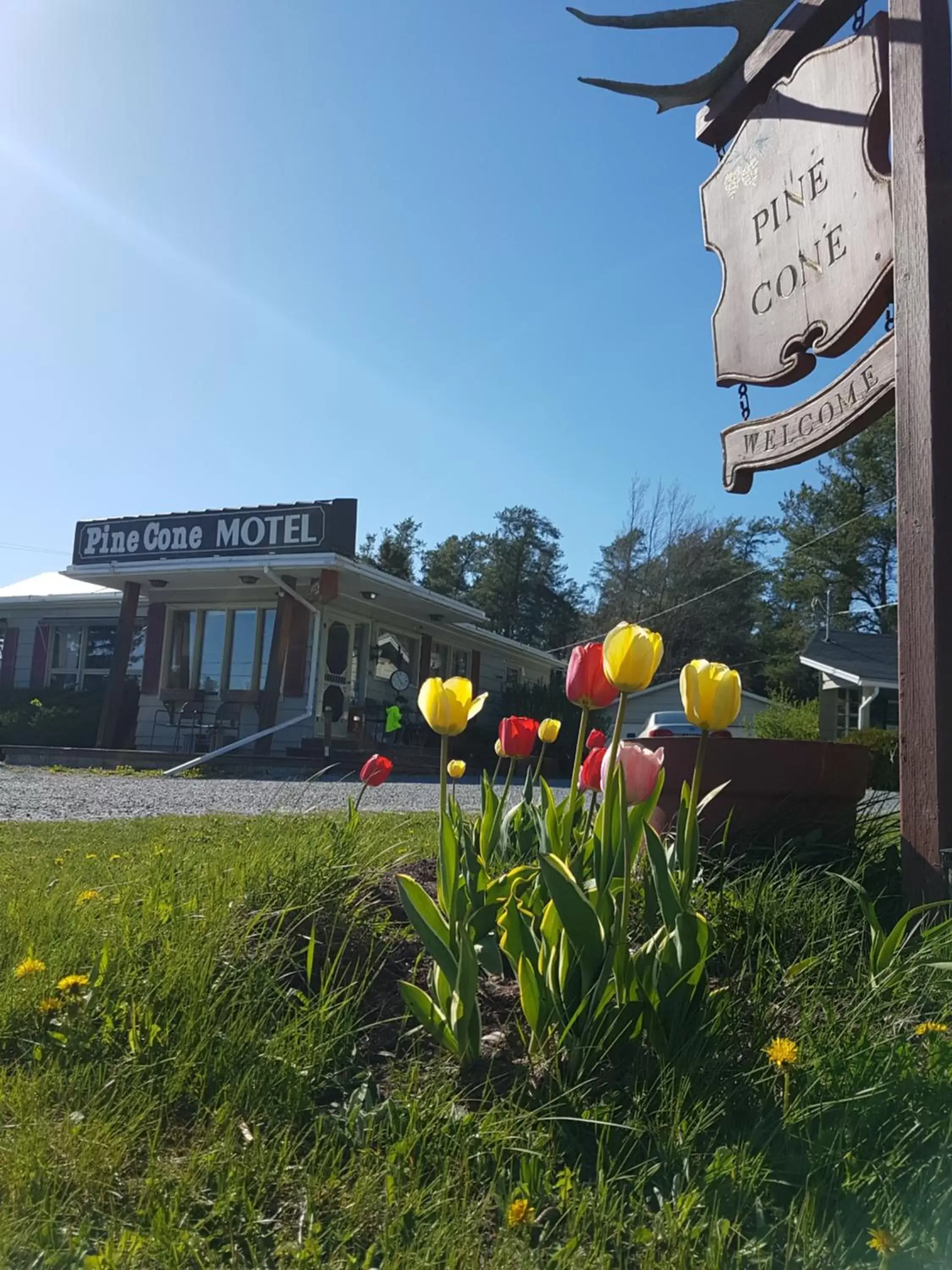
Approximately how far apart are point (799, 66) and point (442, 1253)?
3649mm

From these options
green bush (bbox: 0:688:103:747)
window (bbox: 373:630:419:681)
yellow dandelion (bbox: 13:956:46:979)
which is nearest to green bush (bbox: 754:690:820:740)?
window (bbox: 373:630:419:681)

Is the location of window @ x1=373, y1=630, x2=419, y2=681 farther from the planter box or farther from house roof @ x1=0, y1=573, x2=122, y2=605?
the planter box

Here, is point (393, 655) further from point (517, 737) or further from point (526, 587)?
point (526, 587)

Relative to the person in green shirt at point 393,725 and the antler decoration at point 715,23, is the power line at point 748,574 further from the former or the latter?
the antler decoration at point 715,23

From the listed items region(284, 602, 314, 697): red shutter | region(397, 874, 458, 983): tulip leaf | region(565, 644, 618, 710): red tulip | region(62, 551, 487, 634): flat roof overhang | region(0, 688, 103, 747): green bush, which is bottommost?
region(397, 874, 458, 983): tulip leaf

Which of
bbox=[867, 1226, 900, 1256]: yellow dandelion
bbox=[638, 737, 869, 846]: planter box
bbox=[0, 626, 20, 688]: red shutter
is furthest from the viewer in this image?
bbox=[0, 626, 20, 688]: red shutter

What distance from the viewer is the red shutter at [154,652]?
1761 centimetres

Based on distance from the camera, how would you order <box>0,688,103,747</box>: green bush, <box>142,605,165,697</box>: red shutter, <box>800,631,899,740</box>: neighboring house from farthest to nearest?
<box>800,631,899,740</box>: neighboring house, <box>0,688,103,747</box>: green bush, <box>142,605,165,697</box>: red shutter

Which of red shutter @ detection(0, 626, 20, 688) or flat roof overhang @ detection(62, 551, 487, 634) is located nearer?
flat roof overhang @ detection(62, 551, 487, 634)

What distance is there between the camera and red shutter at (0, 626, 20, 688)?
2084 cm

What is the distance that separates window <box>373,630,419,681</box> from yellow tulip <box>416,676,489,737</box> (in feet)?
53.3

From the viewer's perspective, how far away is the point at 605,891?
6.07 ft

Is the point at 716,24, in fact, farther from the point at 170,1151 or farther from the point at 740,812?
the point at 170,1151

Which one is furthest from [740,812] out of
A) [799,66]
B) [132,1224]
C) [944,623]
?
[799,66]
